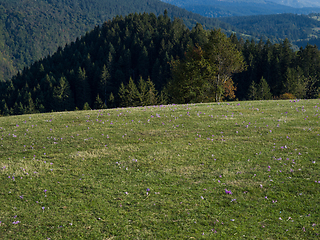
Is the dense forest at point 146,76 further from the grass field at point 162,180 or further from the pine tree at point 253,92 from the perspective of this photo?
the grass field at point 162,180

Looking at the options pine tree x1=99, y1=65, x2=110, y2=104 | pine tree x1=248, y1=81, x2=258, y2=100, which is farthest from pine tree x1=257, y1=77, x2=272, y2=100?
pine tree x1=99, y1=65, x2=110, y2=104

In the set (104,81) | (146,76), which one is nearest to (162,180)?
(146,76)

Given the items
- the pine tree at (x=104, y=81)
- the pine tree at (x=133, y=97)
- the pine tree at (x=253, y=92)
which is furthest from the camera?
the pine tree at (x=104, y=81)

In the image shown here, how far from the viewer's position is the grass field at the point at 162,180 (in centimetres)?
898

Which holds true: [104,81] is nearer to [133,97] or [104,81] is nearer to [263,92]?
[133,97]

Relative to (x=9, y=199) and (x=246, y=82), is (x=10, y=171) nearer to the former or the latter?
(x=9, y=199)

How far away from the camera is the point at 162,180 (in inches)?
484

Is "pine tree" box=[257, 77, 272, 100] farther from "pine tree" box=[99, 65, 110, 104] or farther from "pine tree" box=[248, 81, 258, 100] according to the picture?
"pine tree" box=[99, 65, 110, 104]

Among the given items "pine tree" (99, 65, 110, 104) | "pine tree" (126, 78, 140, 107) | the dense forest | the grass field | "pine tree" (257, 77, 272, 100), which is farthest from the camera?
"pine tree" (99, 65, 110, 104)

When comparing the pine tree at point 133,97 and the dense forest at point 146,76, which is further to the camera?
the dense forest at point 146,76

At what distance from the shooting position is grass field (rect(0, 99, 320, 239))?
8.98 meters

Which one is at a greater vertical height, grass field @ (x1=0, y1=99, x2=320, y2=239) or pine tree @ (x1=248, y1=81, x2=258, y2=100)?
grass field @ (x1=0, y1=99, x2=320, y2=239)

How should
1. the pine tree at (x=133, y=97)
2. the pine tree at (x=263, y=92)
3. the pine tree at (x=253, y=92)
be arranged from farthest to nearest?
the pine tree at (x=253, y=92) → the pine tree at (x=263, y=92) → the pine tree at (x=133, y=97)

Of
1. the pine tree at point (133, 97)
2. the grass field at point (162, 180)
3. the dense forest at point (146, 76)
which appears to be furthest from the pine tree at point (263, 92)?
the grass field at point (162, 180)
